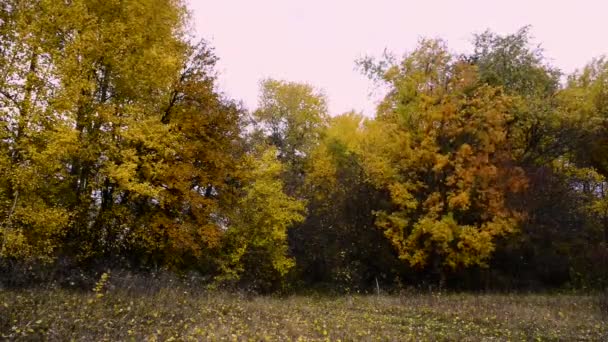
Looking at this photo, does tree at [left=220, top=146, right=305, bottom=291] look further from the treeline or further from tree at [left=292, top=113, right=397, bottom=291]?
tree at [left=292, top=113, right=397, bottom=291]

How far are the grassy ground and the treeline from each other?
113 inches

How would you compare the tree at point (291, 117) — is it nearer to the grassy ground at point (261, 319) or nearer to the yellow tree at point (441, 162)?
the yellow tree at point (441, 162)

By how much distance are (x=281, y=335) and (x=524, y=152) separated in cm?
2056

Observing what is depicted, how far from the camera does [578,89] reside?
89.3 feet

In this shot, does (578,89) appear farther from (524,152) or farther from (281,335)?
(281,335)

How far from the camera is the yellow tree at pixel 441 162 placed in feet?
74.1

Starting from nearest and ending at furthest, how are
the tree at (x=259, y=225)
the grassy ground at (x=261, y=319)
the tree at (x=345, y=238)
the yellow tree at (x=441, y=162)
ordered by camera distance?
the grassy ground at (x=261, y=319), the tree at (x=259, y=225), the yellow tree at (x=441, y=162), the tree at (x=345, y=238)

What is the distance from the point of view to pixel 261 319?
1330 cm

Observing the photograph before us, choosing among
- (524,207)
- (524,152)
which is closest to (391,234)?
Result: (524,207)

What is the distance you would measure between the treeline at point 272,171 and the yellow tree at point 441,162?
9 cm

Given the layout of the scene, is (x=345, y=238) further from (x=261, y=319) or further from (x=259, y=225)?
(x=261, y=319)

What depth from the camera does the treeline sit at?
14062 mm

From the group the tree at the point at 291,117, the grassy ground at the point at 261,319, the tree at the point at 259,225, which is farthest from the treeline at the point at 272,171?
the tree at the point at 291,117

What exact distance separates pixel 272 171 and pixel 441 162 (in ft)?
24.5
